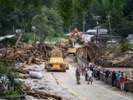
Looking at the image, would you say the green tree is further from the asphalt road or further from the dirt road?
the asphalt road

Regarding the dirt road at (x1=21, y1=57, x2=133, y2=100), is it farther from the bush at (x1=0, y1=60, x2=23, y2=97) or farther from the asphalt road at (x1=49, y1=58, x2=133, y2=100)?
the bush at (x1=0, y1=60, x2=23, y2=97)

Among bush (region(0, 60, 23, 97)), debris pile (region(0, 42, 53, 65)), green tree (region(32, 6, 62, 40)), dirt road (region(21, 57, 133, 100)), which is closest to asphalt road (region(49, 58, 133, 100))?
dirt road (region(21, 57, 133, 100))

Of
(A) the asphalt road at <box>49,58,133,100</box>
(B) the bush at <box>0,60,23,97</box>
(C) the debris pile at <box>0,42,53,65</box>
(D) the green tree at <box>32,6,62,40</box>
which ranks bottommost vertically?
(A) the asphalt road at <box>49,58,133,100</box>

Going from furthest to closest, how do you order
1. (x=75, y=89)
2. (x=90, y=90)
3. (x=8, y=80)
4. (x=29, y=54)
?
(x=29, y=54) < (x=75, y=89) < (x=90, y=90) < (x=8, y=80)

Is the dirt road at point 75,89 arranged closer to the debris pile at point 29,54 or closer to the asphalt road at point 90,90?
the asphalt road at point 90,90

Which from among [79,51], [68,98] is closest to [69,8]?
[68,98]

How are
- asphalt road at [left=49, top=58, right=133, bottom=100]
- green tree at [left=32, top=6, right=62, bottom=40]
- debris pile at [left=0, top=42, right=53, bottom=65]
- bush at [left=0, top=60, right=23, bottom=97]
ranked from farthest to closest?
green tree at [left=32, top=6, right=62, bottom=40] < debris pile at [left=0, top=42, right=53, bottom=65] < asphalt road at [left=49, top=58, right=133, bottom=100] < bush at [left=0, top=60, right=23, bottom=97]

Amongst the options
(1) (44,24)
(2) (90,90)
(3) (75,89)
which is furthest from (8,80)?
(1) (44,24)

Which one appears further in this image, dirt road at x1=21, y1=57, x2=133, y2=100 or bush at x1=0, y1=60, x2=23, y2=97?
dirt road at x1=21, y1=57, x2=133, y2=100

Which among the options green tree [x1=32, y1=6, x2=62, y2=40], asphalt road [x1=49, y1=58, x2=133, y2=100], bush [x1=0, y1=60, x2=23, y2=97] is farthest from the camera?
green tree [x1=32, y1=6, x2=62, y2=40]

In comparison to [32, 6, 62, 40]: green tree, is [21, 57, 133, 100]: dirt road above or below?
below

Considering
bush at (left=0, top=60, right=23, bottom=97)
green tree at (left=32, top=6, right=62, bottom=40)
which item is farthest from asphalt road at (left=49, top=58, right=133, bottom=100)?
green tree at (left=32, top=6, right=62, bottom=40)

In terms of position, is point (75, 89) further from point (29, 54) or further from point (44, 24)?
→ point (44, 24)

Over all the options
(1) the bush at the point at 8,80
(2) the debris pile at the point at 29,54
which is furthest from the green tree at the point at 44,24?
(1) the bush at the point at 8,80
